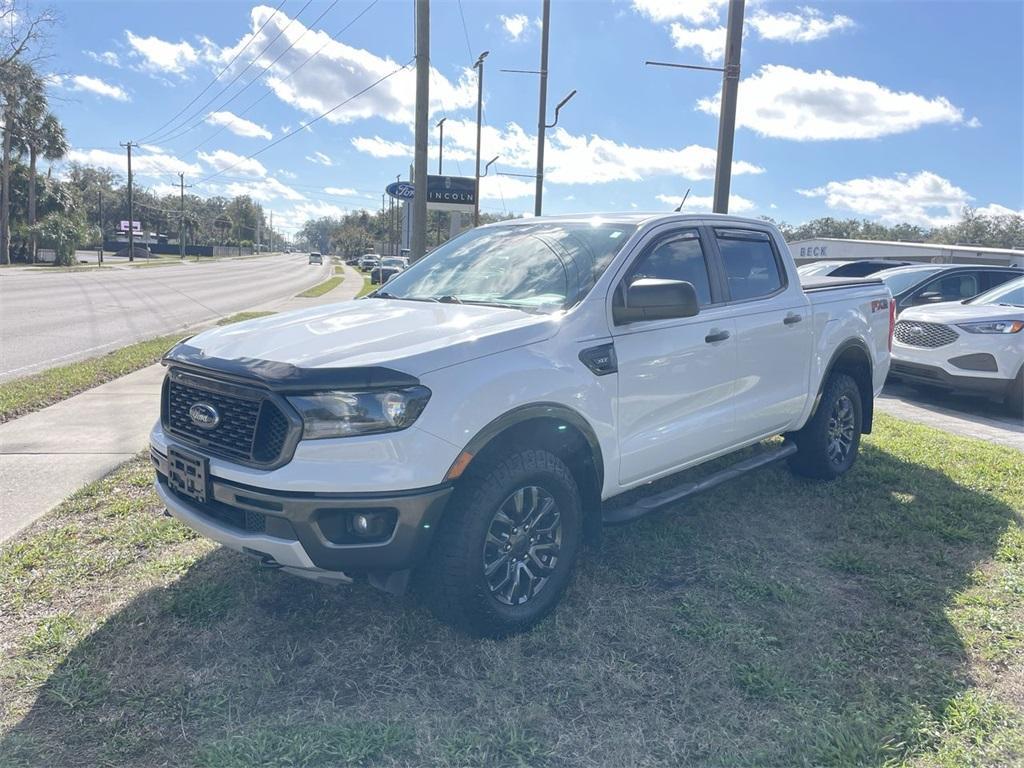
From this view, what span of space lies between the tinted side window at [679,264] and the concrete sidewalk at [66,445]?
3894 millimetres

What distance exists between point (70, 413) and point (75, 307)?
12592 mm

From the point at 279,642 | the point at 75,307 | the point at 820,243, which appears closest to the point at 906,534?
the point at 279,642

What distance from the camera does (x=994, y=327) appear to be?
8.60m

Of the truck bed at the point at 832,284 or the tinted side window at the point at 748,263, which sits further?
the truck bed at the point at 832,284

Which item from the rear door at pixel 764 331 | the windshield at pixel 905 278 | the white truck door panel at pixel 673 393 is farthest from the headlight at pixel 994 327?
the white truck door panel at pixel 673 393

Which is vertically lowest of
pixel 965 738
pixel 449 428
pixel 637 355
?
pixel 965 738

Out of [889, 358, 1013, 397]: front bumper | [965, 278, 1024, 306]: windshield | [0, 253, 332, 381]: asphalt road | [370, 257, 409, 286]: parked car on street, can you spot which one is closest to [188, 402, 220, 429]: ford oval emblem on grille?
[370, 257, 409, 286]: parked car on street

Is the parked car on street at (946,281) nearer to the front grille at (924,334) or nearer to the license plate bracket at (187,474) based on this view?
the front grille at (924,334)

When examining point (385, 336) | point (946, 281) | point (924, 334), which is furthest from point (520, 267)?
point (946, 281)

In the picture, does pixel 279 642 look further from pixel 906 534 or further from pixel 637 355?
pixel 906 534

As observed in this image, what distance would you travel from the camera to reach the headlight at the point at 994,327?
849 centimetres

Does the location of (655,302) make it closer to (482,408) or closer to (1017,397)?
(482,408)

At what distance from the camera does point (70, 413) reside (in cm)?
698

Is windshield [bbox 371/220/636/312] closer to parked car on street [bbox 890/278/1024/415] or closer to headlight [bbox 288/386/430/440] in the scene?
headlight [bbox 288/386/430/440]
